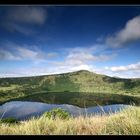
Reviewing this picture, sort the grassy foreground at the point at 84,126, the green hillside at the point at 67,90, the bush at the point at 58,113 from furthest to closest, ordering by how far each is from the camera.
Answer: the green hillside at the point at 67,90
the bush at the point at 58,113
the grassy foreground at the point at 84,126

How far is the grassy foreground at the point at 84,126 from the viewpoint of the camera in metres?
3.34

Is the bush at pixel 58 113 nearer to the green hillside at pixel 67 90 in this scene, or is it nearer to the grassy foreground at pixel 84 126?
the grassy foreground at pixel 84 126

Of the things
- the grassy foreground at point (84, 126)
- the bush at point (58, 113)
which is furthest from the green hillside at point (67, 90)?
the grassy foreground at point (84, 126)

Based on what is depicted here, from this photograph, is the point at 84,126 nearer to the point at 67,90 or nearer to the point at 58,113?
the point at 58,113

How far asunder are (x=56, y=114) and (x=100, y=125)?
0.91m

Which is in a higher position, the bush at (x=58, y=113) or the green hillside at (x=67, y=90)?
the green hillside at (x=67, y=90)

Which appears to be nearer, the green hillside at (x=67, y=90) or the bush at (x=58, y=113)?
the bush at (x=58, y=113)

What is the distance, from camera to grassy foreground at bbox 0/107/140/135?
3.34 metres

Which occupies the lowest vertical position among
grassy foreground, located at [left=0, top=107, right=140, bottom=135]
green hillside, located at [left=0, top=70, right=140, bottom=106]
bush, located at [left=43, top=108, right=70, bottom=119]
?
grassy foreground, located at [left=0, top=107, right=140, bottom=135]

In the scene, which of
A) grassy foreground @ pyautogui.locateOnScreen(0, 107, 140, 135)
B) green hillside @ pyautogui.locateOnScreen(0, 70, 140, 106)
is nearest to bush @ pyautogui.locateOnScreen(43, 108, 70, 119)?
grassy foreground @ pyautogui.locateOnScreen(0, 107, 140, 135)

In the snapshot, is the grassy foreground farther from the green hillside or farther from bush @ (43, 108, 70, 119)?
the green hillside
